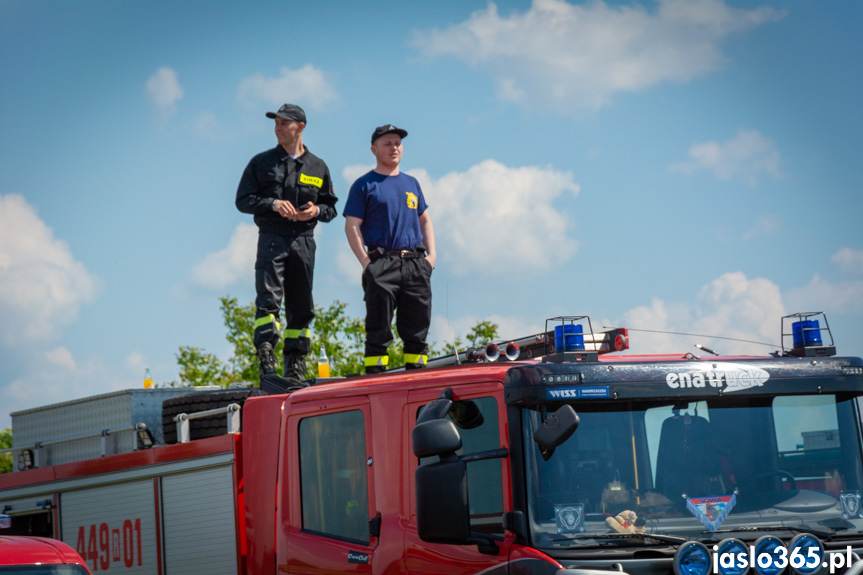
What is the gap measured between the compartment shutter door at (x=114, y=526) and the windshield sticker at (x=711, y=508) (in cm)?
377

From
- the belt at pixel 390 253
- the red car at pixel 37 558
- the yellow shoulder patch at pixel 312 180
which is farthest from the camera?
the yellow shoulder patch at pixel 312 180

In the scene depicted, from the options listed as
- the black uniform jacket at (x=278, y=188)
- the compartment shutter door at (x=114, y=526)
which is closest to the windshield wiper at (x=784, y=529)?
the compartment shutter door at (x=114, y=526)

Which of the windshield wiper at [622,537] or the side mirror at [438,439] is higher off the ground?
the side mirror at [438,439]

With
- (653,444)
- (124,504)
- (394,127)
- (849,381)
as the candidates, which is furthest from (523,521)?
(394,127)

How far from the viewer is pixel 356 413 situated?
5.74m

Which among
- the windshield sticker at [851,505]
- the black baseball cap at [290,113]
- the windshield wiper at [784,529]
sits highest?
the black baseball cap at [290,113]

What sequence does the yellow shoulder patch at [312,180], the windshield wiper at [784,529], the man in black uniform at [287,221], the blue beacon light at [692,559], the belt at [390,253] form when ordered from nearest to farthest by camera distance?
the blue beacon light at [692,559] → the windshield wiper at [784,529] → the belt at [390,253] → the man in black uniform at [287,221] → the yellow shoulder patch at [312,180]

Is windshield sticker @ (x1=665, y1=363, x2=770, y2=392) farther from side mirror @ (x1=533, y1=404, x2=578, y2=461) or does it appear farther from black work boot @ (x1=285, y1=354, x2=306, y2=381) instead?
black work boot @ (x1=285, y1=354, x2=306, y2=381)

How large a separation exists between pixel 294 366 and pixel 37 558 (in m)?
2.98

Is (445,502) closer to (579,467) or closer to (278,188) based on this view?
(579,467)

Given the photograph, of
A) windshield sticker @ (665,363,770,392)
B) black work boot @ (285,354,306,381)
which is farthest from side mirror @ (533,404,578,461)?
black work boot @ (285,354,306,381)

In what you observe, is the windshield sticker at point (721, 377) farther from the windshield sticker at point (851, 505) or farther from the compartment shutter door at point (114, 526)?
the compartment shutter door at point (114, 526)

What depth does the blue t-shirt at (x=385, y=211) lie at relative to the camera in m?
8.42

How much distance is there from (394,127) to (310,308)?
5.41 feet
